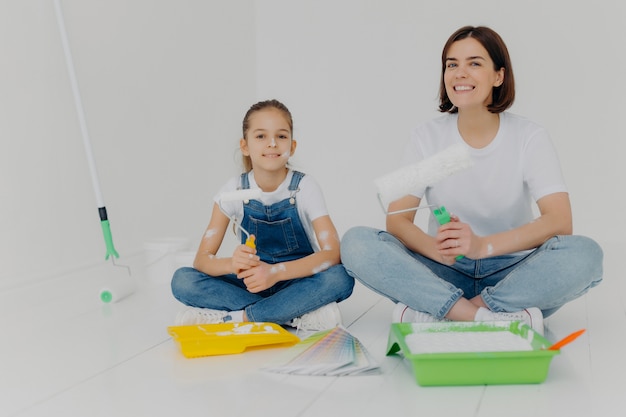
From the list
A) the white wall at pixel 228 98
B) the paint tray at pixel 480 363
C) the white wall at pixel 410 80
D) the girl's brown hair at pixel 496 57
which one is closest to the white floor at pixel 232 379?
the paint tray at pixel 480 363

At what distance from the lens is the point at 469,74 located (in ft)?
6.30

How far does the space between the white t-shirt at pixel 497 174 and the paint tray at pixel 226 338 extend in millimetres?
505

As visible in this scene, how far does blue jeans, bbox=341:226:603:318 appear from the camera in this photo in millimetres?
1732

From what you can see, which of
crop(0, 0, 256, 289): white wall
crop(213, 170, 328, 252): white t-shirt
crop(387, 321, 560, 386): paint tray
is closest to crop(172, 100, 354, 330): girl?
crop(213, 170, 328, 252): white t-shirt

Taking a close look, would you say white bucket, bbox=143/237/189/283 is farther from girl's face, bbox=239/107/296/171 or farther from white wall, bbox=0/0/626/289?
girl's face, bbox=239/107/296/171

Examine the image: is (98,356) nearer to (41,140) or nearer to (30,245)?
(30,245)

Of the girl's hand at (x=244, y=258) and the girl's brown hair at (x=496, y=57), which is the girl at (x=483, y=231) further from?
the girl's hand at (x=244, y=258)

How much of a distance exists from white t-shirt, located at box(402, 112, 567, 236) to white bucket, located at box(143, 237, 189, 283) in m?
1.12

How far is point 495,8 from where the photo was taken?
3.68m

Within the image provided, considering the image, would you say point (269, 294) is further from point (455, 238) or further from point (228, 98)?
point (228, 98)

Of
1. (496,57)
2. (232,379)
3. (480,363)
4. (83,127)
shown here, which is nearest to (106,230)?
(83,127)

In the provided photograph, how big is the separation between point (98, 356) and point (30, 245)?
724 millimetres

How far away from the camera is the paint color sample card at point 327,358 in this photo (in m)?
1.53

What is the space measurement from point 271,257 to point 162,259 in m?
0.80
